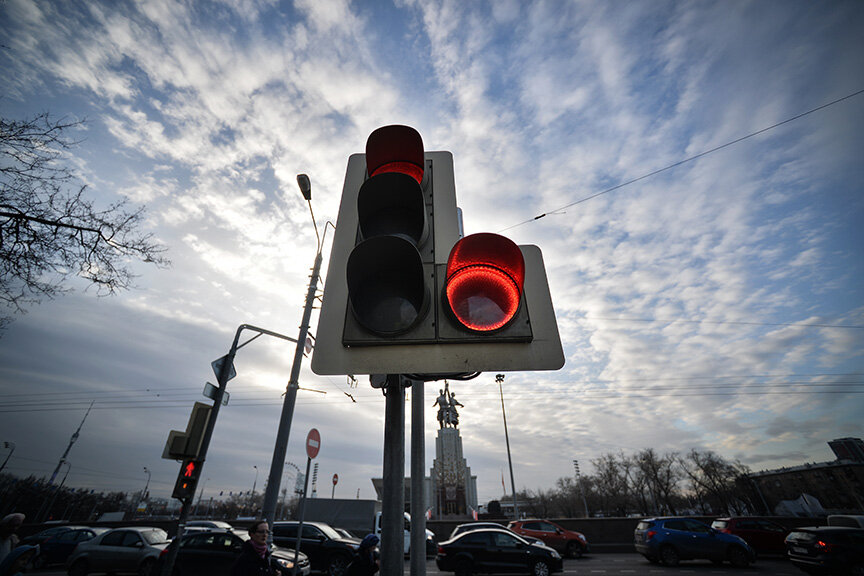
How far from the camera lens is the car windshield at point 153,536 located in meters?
10.7

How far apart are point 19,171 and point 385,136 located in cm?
701

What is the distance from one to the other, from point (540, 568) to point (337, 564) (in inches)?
248

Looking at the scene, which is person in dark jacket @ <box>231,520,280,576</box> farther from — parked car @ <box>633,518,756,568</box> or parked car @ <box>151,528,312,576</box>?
parked car @ <box>633,518,756,568</box>

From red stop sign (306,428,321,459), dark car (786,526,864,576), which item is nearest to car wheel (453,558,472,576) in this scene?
red stop sign (306,428,321,459)

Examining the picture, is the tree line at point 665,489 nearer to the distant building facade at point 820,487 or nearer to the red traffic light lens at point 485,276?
the distant building facade at point 820,487

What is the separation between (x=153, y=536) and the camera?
11.0 metres

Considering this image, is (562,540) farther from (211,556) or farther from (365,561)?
(211,556)

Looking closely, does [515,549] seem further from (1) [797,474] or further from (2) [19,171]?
(1) [797,474]

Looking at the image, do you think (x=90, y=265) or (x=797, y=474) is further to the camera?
(x=797, y=474)

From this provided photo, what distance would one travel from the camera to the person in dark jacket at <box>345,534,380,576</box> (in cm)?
577

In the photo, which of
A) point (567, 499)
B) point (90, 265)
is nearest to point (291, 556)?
point (90, 265)

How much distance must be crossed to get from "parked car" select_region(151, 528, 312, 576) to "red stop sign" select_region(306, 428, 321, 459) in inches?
148

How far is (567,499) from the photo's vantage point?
284ft

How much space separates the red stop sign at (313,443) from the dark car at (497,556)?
7.16 meters
